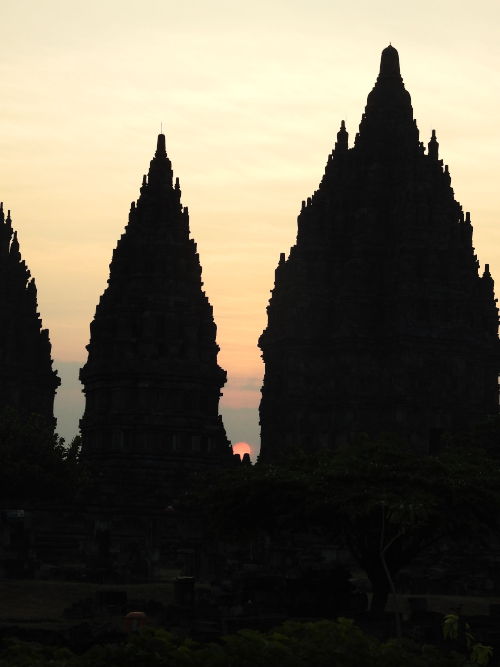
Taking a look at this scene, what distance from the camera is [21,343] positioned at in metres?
103

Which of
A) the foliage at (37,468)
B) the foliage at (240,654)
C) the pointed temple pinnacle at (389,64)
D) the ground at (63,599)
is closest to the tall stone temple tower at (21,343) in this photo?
the foliage at (37,468)

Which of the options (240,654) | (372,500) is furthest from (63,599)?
(240,654)

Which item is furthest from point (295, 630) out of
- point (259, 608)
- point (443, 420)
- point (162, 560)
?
point (443, 420)

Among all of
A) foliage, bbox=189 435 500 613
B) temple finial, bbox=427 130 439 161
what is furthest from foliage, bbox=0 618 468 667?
temple finial, bbox=427 130 439 161

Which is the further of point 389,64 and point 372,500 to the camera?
point 389,64

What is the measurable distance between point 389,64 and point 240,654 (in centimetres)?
8693

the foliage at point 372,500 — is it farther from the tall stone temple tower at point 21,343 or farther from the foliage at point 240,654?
the tall stone temple tower at point 21,343

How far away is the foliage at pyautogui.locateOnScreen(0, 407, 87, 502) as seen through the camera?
70062 mm

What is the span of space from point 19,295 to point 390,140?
103 feet

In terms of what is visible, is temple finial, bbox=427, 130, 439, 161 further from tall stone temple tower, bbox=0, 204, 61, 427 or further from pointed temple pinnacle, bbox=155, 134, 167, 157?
tall stone temple tower, bbox=0, 204, 61, 427

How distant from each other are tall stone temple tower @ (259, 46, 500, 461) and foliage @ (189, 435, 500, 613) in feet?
142

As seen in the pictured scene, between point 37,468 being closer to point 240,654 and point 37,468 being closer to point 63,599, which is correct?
point 63,599

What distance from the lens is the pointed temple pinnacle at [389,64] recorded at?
343ft

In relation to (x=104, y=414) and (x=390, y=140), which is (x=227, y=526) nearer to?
(x=104, y=414)
